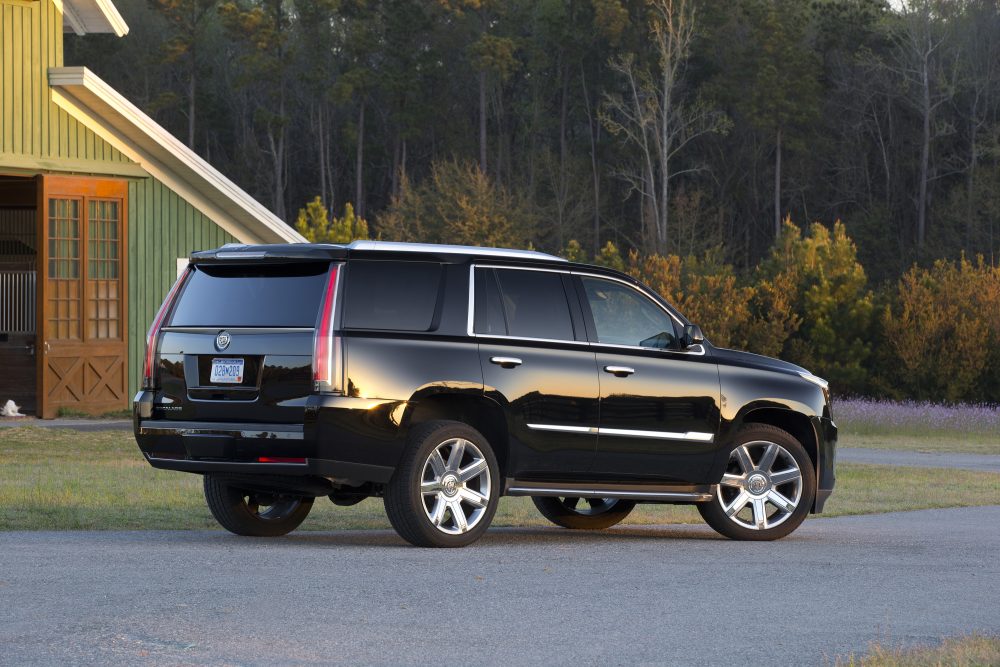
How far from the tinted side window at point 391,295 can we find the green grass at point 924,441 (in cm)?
1664

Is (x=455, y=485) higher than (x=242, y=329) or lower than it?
lower

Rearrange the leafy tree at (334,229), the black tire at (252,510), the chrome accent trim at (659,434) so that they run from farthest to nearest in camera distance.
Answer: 1. the leafy tree at (334,229)
2. the black tire at (252,510)
3. the chrome accent trim at (659,434)

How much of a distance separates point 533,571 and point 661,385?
2.31 meters

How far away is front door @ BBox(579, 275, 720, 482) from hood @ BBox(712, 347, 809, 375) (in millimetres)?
136

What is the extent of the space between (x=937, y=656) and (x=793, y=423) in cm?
583

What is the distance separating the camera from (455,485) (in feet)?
37.6

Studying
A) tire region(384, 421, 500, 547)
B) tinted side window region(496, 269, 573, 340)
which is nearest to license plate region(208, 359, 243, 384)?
tire region(384, 421, 500, 547)

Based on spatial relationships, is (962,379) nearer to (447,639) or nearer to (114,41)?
(447,639)

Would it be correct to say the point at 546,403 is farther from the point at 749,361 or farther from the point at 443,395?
the point at 749,361

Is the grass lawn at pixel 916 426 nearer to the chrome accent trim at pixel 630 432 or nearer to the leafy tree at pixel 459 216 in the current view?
the chrome accent trim at pixel 630 432

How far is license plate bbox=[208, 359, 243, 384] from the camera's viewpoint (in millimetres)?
11211

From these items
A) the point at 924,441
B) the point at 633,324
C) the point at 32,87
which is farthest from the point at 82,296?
the point at 633,324

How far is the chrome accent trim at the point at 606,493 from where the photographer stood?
38.9 feet

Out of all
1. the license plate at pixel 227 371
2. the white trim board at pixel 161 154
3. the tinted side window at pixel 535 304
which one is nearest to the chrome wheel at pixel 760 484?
the tinted side window at pixel 535 304
